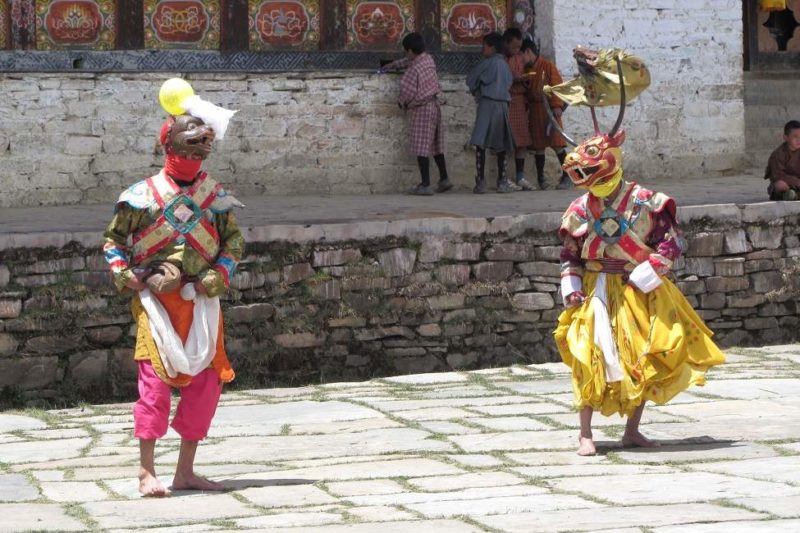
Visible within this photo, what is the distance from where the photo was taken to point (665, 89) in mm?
14672

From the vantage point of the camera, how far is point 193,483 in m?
6.29

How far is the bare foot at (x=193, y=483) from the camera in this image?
627 cm

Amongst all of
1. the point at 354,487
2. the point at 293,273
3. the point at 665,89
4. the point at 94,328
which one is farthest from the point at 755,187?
the point at 354,487

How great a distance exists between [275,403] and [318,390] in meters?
0.56

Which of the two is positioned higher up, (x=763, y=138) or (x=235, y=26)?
(x=235, y=26)

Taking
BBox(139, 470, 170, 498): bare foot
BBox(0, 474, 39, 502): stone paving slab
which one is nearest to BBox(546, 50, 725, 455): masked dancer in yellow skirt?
BBox(139, 470, 170, 498): bare foot

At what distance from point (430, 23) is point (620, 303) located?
7321 millimetres

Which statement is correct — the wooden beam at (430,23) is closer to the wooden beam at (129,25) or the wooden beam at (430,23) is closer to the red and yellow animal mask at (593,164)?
the wooden beam at (129,25)

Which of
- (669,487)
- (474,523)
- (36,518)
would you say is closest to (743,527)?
(669,487)

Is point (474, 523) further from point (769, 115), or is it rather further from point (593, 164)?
point (769, 115)

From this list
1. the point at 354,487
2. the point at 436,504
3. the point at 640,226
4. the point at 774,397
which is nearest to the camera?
the point at 436,504

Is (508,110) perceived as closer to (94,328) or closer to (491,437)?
(94,328)

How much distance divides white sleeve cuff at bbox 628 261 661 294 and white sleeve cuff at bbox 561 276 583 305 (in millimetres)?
268

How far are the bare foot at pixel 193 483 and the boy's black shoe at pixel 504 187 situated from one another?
24.6 ft
